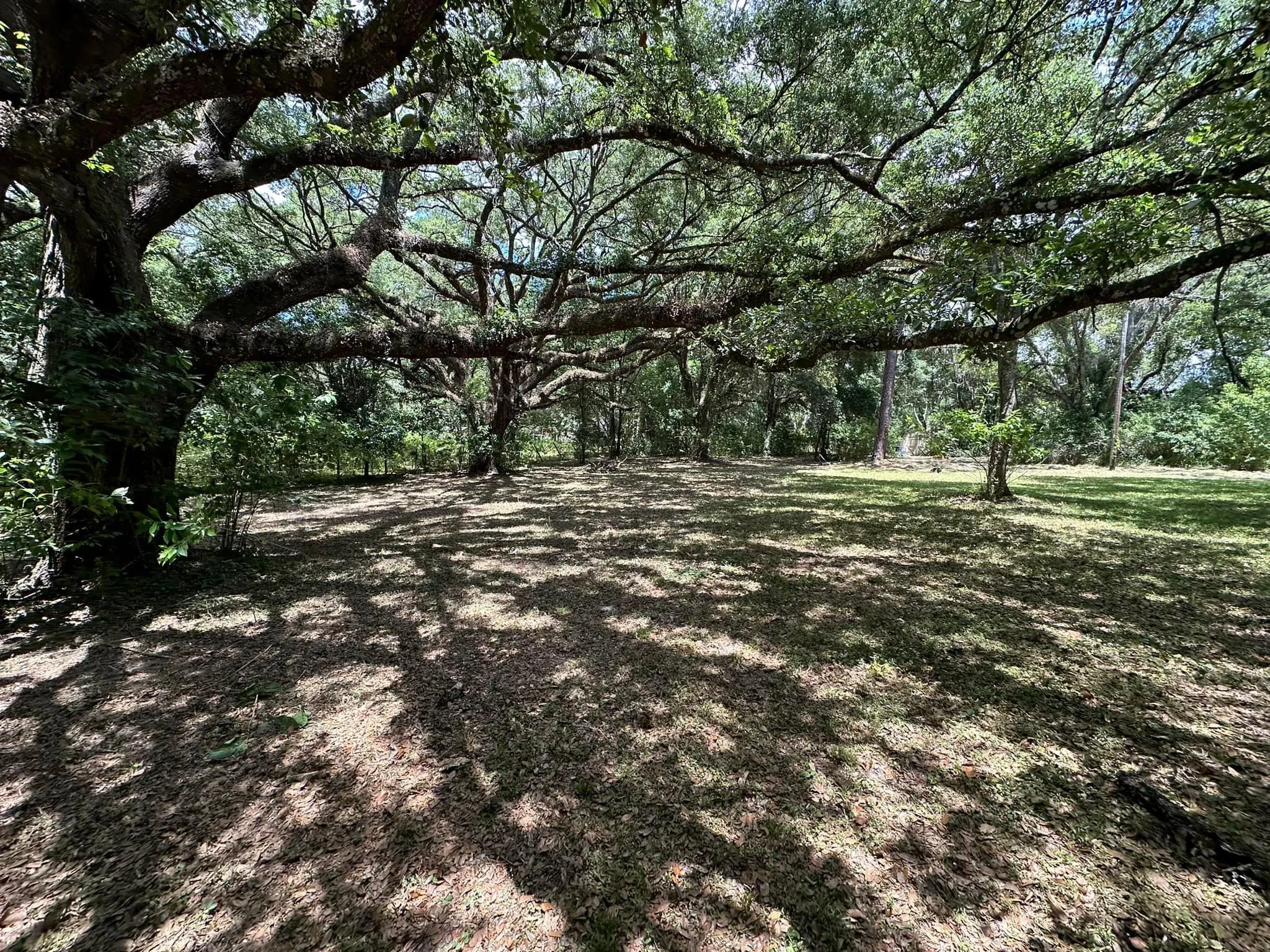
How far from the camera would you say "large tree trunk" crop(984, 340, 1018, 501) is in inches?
280

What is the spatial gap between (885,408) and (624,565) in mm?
14387

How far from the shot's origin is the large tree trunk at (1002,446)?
7117 millimetres

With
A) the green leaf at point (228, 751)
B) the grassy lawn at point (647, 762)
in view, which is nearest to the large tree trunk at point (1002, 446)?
the grassy lawn at point (647, 762)

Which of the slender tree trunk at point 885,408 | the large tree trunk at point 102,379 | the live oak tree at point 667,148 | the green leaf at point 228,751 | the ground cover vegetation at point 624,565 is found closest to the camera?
the ground cover vegetation at point 624,565

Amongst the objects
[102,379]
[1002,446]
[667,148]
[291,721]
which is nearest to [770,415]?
[1002,446]

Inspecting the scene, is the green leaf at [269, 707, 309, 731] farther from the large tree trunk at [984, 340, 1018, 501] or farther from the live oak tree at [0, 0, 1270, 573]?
Result: the large tree trunk at [984, 340, 1018, 501]

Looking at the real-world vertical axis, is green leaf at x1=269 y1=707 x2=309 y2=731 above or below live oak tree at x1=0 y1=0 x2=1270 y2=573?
below

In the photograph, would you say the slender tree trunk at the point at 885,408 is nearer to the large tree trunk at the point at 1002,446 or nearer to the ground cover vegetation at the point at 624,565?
the ground cover vegetation at the point at 624,565

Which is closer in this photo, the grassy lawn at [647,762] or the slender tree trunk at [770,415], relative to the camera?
the grassy lawn at [647,762]

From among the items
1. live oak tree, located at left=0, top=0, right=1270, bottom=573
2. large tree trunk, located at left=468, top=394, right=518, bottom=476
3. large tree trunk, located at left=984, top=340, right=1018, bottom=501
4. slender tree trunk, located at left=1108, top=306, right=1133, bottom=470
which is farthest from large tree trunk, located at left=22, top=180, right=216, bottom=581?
slender tree trunk, located at left=1108, top=306, right=1133, bottom=470

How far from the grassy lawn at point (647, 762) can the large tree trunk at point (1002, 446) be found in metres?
3.41

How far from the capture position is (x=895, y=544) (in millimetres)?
5199

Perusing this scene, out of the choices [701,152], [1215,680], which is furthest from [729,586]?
[701,152]

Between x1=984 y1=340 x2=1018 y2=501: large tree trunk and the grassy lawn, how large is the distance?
3.41 m
